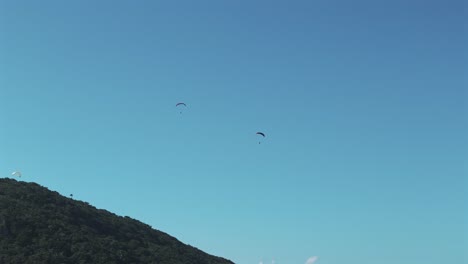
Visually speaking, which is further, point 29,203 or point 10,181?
point 10,181

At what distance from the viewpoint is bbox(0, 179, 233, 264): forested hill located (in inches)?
3044

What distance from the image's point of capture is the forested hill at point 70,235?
7731cm

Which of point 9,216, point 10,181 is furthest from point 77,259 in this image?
point 10,181

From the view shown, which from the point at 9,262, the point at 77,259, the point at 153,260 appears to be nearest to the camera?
the point at 9,262

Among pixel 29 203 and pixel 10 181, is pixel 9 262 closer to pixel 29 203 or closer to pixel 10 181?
pixel 29 203

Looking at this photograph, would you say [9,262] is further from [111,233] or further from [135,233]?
[135,233]

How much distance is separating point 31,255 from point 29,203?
Answer: 16.9 metres

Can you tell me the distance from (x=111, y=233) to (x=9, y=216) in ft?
59.8

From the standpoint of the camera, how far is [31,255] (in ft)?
243

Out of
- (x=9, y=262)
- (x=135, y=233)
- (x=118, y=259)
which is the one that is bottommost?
(x=9, y=262)

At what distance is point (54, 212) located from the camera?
295 feet

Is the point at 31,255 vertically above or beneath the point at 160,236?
beneath

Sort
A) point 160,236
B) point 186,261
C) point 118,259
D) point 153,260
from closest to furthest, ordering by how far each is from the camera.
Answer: point 118,259
point 153,260
point 186,261
point 160,236

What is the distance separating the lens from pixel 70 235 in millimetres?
83125
